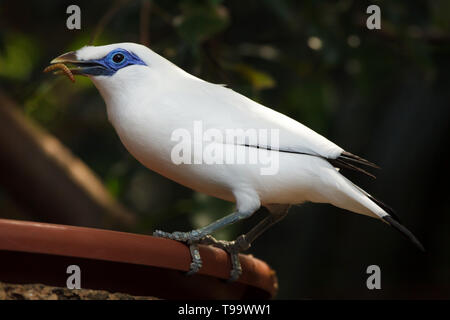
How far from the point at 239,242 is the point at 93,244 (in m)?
0.73

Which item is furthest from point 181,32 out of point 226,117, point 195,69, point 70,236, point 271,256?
point 271,256

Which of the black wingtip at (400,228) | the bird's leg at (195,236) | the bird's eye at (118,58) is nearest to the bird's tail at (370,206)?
the black wingtip at (400,228)

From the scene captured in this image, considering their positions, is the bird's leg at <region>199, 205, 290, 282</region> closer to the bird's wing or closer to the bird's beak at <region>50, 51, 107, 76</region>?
the bird's wing

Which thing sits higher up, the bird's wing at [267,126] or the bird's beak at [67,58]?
the bird's beak at [67,58]

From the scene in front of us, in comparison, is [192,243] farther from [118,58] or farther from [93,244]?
[118,58]

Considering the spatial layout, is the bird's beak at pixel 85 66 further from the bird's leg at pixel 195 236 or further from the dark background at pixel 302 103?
the dark background at pixel 302 103

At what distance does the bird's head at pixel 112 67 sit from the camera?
248 cm

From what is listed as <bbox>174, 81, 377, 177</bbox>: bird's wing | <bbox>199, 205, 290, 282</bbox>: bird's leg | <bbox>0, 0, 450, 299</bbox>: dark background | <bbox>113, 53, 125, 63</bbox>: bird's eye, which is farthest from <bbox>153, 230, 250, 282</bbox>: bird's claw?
<bbox>0, 0, 450, 299</bbox>: dark background

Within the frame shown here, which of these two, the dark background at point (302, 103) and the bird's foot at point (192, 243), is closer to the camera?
the bird's foot at point (192, 243)


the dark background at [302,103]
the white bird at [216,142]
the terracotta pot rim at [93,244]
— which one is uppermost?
the dark background at [302,103]

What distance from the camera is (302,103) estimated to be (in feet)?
15.4

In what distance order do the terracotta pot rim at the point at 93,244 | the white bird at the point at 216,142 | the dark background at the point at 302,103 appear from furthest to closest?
the dark background at the point at 302,103 → the white bird at the point at 216,142 → the terracotta pot rim at the point at 93,244

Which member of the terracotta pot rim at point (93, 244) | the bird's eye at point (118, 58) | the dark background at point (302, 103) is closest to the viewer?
the terracotta pot rim at point (93, 244)

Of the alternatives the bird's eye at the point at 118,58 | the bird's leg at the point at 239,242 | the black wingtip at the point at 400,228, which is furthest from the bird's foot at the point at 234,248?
the bird's eye at the point at 118,58
